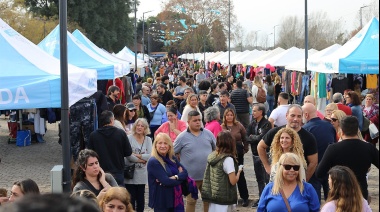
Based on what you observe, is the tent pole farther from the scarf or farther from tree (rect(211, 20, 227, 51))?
tree (rect(211, 20, 227, 51))

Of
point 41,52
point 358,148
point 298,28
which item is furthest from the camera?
point 298,28

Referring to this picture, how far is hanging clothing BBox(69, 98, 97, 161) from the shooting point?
10.4 meters

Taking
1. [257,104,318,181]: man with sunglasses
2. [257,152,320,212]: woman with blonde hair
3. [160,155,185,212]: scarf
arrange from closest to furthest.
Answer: [257,152,320,212]: woman with blonde hair < [257,104,318,181]: man with sunglasses < [160,155,185,212]: scarf

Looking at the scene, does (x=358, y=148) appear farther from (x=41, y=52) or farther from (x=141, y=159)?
(x=41, y=52)

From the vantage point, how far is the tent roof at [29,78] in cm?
752

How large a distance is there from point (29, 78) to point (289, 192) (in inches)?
149

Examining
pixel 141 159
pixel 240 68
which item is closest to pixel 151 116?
pixel 141 159

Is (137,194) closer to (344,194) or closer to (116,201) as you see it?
(116,201)

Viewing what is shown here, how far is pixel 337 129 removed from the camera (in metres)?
8.82

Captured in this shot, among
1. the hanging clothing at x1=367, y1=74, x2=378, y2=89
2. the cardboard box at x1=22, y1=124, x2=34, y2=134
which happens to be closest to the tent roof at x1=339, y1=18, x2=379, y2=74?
the hanging clothing at x1=367, y1=74, x2=378, y2=89

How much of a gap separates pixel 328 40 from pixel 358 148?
75122 millimetres

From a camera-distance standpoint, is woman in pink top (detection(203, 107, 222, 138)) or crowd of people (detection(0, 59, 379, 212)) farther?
woman in pink top (detection(203, 107, 222, 138))

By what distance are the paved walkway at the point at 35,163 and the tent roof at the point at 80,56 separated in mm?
2219

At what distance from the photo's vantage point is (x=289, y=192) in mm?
5488
